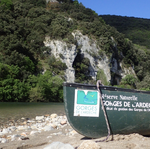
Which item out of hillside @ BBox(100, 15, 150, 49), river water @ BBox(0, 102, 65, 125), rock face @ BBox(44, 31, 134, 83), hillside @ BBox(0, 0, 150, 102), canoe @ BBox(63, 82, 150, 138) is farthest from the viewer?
hillside @ BBox(100, 15, 150, 49)

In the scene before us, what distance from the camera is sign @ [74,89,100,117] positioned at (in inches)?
196

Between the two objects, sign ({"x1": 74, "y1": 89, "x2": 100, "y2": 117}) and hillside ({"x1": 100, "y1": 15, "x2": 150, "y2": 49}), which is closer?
sign ({"x1": 74, "y1": 89, "x2": 100, "y2": 117})

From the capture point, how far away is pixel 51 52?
56.1 meters

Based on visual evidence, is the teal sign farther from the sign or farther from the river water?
the river water

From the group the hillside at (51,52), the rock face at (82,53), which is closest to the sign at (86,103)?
the hillside at (51,52)

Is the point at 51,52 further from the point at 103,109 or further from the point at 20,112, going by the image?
the point at 103,109

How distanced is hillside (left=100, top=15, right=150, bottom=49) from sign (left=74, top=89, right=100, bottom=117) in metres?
119

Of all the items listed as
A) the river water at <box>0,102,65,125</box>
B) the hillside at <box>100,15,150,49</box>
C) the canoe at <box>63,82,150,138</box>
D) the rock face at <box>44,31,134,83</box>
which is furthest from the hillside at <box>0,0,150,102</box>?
the hillside at <box>100,15,150,49</box>

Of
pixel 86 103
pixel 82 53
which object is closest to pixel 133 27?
pixel 82 53

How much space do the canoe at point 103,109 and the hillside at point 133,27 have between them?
119 m

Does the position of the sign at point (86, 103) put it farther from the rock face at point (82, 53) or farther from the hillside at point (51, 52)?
the rock face at point (82, 53)

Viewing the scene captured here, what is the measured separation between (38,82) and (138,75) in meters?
46.0

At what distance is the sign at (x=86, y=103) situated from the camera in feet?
16.3

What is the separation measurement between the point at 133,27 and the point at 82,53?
94741 mm
